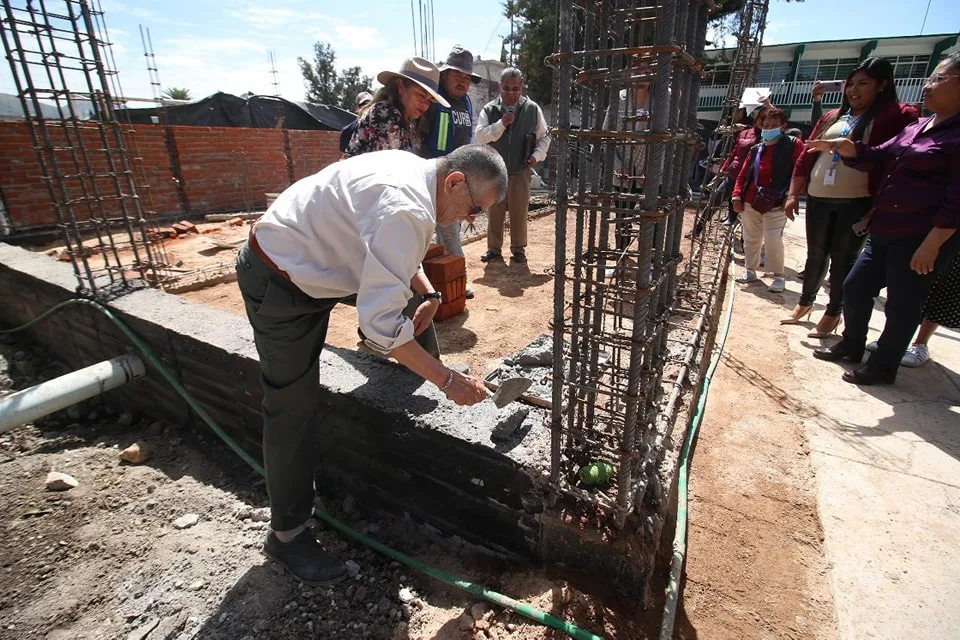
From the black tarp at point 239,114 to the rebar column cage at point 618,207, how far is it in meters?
12.5

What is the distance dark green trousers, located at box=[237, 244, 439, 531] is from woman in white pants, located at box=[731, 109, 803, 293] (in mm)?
4624

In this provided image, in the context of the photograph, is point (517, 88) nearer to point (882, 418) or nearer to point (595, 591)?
point (882, 418)

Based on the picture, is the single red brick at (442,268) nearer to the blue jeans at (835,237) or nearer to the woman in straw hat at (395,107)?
the woman in straw hat at (395,107)

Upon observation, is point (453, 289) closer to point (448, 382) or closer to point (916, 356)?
point (448, 382)

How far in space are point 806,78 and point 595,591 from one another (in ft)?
92.4

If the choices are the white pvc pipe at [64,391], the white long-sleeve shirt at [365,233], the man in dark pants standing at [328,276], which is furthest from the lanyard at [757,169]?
the white pvc pipe at [64,391]

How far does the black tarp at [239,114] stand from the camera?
11.6 metres

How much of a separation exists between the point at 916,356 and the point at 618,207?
3341 mm

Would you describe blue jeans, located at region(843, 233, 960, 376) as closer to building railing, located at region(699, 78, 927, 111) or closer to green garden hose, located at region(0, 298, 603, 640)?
green garden hose, located at region(0, 298, 603, 640)

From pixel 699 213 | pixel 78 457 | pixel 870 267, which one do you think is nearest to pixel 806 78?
pixel 699 213

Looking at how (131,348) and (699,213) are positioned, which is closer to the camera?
(131,348)

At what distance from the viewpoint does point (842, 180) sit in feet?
11.2

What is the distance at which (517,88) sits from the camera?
5043mm

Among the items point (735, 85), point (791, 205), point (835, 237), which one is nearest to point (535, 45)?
point (735, 85)
